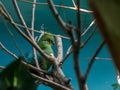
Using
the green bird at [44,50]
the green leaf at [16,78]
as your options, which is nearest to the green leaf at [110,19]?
the green leaf at [16,78]

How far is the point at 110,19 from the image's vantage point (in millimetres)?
147

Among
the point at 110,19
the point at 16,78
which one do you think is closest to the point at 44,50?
the point at 16,78

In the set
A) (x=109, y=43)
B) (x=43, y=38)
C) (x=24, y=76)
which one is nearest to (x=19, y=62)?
(x=24, y=76)

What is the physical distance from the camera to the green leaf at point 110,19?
14 cm

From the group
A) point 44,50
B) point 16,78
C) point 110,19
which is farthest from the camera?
point 44,50

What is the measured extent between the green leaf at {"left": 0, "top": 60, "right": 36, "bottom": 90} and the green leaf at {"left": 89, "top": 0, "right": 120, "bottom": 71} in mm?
231

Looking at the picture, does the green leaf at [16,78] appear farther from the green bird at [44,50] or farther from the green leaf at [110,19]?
the green bird at [44,50]

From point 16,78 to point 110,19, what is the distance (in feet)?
0.83

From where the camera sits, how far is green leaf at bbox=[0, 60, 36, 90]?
37 cm

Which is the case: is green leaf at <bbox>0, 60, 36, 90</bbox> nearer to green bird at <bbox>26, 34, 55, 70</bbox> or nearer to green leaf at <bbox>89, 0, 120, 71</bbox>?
green leaf at <bbox>89, 0, 120, 71</bbox>

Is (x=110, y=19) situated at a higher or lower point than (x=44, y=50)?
lower

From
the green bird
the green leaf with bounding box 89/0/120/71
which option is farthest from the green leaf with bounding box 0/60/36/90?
the green bird

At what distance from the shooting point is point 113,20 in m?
0.15

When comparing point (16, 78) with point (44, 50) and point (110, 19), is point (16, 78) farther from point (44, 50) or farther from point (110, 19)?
point (44, 50)
